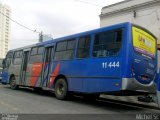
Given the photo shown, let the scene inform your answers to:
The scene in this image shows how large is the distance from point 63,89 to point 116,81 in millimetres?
3934

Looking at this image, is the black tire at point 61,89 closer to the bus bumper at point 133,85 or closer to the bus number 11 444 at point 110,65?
the bus number 11 444 at point 110,65

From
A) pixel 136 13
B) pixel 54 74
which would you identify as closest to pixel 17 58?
pixel 54 74

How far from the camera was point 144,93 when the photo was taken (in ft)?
38.7

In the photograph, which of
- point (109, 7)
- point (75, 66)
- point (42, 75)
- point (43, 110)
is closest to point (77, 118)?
point (43, 110)

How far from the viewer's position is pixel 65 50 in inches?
577

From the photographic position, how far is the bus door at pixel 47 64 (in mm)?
15930

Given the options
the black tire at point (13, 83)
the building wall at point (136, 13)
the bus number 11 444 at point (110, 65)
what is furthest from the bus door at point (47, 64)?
the building wall at point (136, 13)

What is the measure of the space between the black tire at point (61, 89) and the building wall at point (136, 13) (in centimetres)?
1019

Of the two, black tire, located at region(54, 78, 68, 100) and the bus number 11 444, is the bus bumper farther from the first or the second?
black tire, located at region(54, 78, 68, 100)

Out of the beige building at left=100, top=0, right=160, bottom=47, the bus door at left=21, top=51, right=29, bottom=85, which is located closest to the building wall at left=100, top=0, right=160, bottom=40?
the beige building at left=100, top=0, right=160, bottom=47

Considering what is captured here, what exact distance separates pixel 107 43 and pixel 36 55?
6922mm

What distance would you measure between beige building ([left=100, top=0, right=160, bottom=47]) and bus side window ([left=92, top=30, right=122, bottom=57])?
10836mm

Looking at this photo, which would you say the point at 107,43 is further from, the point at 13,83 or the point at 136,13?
the point at 136,13

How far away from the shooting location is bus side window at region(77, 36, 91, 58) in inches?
508
